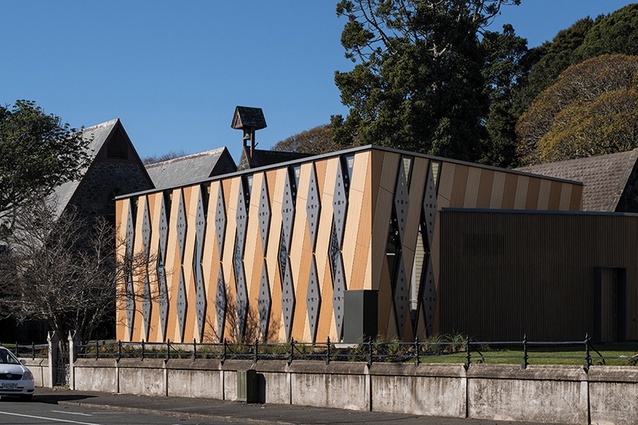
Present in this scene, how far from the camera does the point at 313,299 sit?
34.2m

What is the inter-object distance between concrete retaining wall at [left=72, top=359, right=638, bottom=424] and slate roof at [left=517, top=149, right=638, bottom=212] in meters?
19.0

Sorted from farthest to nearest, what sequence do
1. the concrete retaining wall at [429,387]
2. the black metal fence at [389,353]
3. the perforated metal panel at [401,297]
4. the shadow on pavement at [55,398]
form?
the perforated metal panel at [401,297] < the shadow on pavement at [55,398] < the black metal fence at [389,353] < the concrete retaining wall at [429,387]

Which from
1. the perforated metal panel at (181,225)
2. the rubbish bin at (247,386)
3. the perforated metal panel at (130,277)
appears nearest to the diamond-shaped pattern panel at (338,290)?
the rubbish bin at (247,386)

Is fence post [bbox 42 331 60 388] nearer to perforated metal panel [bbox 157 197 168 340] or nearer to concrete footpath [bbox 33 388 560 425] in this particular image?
concrete footpath [bbox 33 388 560 425]

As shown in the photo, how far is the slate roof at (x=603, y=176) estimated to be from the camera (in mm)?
41781

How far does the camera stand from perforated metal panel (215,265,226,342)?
126 ft

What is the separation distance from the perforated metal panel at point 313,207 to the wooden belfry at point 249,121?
120ft

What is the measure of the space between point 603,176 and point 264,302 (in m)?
15.6

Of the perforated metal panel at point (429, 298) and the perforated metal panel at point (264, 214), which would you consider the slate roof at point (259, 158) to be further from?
the perforated metal panel at point (429, 298)

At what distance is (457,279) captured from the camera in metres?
33.1

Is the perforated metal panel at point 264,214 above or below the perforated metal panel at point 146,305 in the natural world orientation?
above

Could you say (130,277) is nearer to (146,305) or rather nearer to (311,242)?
(146,305)

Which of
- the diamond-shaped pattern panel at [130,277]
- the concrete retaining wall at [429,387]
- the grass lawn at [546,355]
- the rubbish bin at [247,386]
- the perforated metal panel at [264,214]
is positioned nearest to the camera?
the concrete retaining wall at [429,387]

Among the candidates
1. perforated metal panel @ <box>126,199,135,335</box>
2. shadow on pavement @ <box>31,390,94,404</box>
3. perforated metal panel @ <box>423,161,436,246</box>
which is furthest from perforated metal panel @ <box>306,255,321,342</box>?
perforated metal panel @ <box>126,199,135,335</box>
